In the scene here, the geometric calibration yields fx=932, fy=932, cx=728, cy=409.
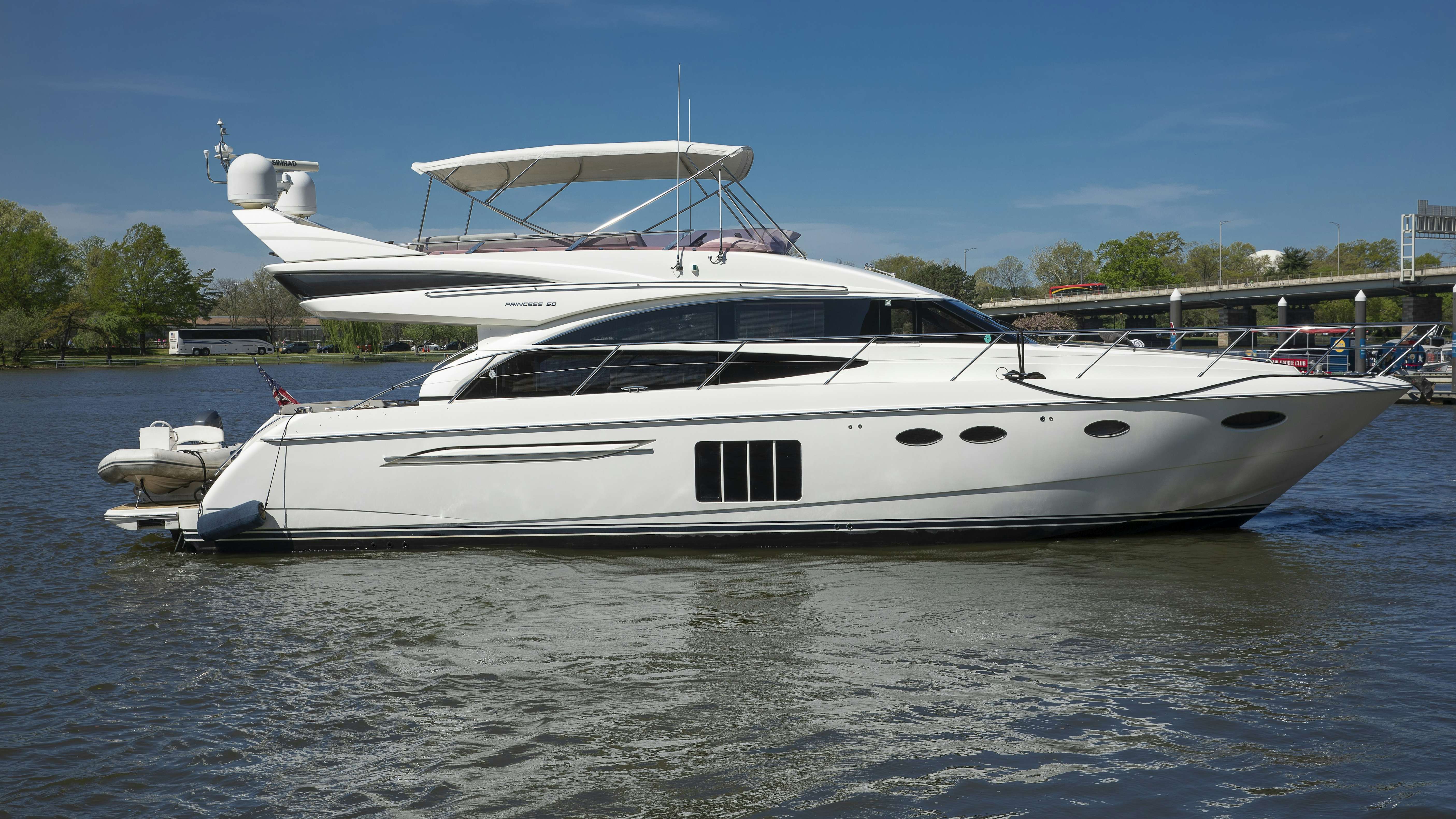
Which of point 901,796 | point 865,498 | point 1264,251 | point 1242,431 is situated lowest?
point 901,796

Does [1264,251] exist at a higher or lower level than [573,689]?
higher

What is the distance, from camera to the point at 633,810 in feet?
13.4

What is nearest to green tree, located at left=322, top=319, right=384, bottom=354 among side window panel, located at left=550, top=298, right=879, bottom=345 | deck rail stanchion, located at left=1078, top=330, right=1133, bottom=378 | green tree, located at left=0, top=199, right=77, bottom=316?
green tree, located at left=0, top=199, right=77, bottom=316

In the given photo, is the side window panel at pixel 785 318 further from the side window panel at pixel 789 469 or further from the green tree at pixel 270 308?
the green tree at pixel 270 308

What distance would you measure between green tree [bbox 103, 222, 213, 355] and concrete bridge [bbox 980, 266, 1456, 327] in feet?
219

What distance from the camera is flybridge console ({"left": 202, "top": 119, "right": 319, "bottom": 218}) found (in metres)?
9.76

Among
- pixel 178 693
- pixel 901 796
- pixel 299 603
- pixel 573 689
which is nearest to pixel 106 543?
pixel 299 603

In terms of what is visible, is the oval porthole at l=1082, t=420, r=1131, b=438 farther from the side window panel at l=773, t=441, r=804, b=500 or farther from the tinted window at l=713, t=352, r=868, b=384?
the side window panel at l=773, t=441, r=804, b=500

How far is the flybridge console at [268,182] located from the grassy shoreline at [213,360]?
2057 inches

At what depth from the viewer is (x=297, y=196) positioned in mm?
10133

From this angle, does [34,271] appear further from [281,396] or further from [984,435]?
[984,435]

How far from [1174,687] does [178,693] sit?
5.86m

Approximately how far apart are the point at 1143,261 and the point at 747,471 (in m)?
102

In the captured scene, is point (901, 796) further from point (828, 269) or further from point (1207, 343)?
point (1207, 343)
